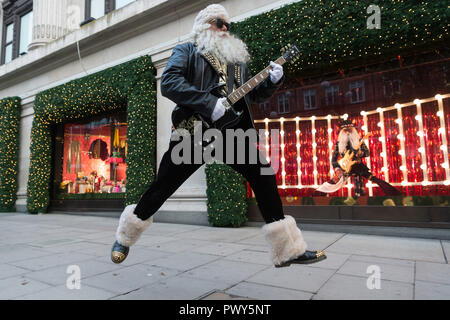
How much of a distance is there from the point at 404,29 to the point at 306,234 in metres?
3.74

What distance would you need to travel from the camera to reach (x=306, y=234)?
5238 millimetres

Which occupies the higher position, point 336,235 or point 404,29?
point 404,29

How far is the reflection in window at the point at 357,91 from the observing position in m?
5.91

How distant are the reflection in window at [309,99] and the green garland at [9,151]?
10.8 metres

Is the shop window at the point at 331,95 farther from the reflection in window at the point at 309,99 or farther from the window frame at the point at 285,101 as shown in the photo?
the window frame at the point at 285,101

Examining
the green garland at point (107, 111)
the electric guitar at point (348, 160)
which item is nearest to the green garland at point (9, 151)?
the green garland at point (107, 111)

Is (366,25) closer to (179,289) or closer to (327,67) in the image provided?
(327,67)

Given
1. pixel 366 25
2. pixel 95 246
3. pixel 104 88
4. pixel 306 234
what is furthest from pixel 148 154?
pixel 366 25

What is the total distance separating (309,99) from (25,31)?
1393 cm

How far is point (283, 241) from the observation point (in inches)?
90.2

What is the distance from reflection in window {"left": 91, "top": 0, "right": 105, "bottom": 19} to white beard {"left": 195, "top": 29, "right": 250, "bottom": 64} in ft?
31.9

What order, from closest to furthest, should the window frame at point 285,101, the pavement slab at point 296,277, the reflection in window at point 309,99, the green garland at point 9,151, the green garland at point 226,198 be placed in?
the pavement slab at point 296,277, the green garland at point 226,198, the reflection in window at point 309,99, the window frame at point 285,101, the green garland at point 9,151

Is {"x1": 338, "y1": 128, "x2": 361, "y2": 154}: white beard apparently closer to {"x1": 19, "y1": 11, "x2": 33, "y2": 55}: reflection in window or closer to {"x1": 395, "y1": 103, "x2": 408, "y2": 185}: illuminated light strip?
{"x1": 395, "y1": 103, "x2": 408, "y2": 185}: illuminated light strip

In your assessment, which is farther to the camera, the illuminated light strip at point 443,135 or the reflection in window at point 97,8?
the reflection in window at point 97,8
